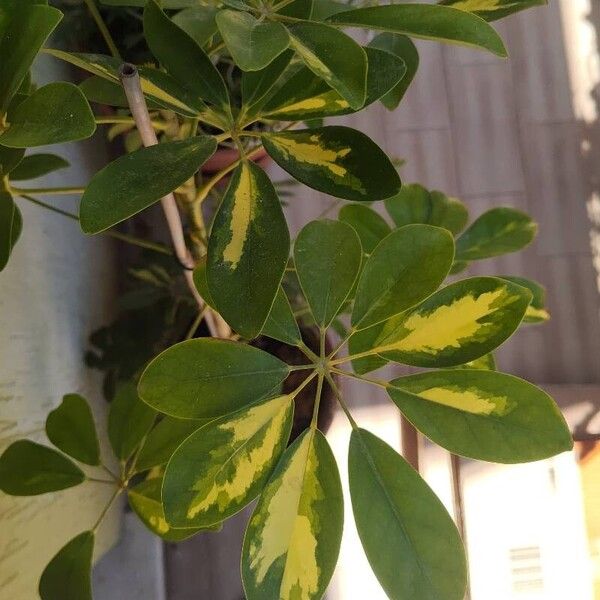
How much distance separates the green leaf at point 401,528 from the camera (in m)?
0.50

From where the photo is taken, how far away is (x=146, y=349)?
1092 millimetres

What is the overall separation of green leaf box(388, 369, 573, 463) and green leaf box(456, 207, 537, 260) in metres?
0.36

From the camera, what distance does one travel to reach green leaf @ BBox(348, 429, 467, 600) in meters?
0.50

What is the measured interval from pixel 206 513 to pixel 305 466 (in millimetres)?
96

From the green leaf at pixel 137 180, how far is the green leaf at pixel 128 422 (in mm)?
414

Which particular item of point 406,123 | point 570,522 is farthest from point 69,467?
point 406,123

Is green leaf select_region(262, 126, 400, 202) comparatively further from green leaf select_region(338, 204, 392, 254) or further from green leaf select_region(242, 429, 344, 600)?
green leaf select_region(338, 204, 392, 254)

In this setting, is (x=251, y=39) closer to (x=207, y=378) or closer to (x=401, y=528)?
(x=207, y=378)

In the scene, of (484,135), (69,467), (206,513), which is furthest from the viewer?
(484,135)

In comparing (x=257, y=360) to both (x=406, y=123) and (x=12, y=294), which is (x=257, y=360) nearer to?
(x=12, y=294)

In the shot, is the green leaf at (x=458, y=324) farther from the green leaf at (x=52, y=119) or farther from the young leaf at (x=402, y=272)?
the green leaf at (x=52, y=119)

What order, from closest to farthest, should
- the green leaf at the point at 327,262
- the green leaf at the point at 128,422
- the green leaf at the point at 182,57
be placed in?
the green leaf at the point at 182,57, the green leaf at the point at 327,262, the green leaf at the point at 128,422

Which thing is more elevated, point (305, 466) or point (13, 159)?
point (13, 159)

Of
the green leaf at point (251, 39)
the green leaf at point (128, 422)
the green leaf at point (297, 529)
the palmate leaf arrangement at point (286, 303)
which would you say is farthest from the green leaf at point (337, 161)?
the green leaf at point (128, 422)
